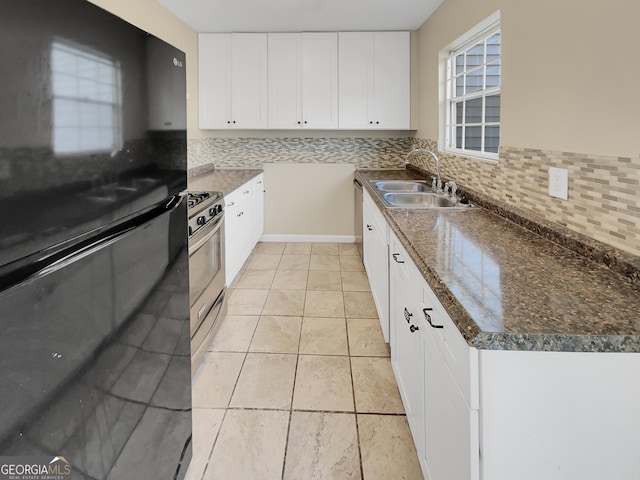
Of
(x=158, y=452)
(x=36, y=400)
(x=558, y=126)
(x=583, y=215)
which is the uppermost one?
(x=558, y=126)

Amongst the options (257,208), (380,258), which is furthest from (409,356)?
(257,208)

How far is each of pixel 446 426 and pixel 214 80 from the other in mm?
4575

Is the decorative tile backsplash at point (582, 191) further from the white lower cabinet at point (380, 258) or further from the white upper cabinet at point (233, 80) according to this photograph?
the white upper cabinet at point (233, 80)

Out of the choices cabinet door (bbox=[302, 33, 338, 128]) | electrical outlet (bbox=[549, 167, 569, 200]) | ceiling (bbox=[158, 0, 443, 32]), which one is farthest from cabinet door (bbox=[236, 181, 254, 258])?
electrical outlet (bbox=[549, 167, 569, 200])

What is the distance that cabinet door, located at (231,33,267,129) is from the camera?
15.2 ft

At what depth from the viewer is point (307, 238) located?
210 inches

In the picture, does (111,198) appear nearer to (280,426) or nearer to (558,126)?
(280,426)

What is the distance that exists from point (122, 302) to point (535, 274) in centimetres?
113

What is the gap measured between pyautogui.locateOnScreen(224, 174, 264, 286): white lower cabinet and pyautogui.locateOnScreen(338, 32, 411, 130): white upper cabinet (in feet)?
4.33

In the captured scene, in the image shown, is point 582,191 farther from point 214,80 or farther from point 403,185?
point 214,80

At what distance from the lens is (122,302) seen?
915 millimetres

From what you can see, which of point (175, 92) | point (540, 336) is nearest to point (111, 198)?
point (175, 92)

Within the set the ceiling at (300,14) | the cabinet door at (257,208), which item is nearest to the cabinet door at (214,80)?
the ceiling at (300,14)

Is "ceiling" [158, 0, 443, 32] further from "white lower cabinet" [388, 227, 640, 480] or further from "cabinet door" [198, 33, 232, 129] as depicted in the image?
"white lower cabinet" [388, 227, 640, 480]
